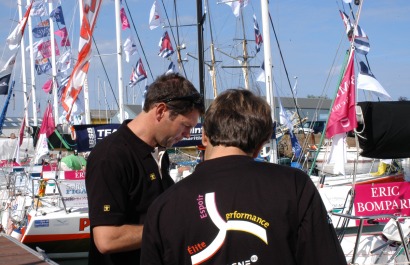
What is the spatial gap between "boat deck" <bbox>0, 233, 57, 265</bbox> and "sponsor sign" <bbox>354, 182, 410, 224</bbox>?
10.2ft

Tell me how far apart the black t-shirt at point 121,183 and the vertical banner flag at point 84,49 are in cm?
698

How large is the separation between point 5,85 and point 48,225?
6.09 meters

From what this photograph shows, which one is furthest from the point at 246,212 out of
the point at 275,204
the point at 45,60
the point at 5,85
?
the point at 45,60

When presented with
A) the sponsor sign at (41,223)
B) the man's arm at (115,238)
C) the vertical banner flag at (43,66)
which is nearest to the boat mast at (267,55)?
the sponsor sign at (41,223)

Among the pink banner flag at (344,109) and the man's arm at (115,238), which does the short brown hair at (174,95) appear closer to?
the man's arm at (115,238)

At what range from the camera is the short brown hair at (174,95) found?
9.73 feet

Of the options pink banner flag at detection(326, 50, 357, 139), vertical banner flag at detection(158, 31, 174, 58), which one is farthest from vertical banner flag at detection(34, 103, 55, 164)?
pink banner flag at detection(326, 50, 357, 139)

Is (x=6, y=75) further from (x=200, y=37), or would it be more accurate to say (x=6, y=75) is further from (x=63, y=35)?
(x=63, y=35)

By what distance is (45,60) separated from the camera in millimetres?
28016

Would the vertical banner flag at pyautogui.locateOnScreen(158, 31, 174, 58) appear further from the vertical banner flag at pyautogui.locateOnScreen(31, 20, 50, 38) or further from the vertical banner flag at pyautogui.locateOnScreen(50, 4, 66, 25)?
the vertical banner flag at pyautogui.locateOnScreen(31, 20, 50, 38)

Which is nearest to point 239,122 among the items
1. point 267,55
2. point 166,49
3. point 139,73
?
point 267,55

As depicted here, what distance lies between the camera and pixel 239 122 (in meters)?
2.16

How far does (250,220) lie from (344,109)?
201 inches

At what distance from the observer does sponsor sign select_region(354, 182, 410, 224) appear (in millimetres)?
6355
